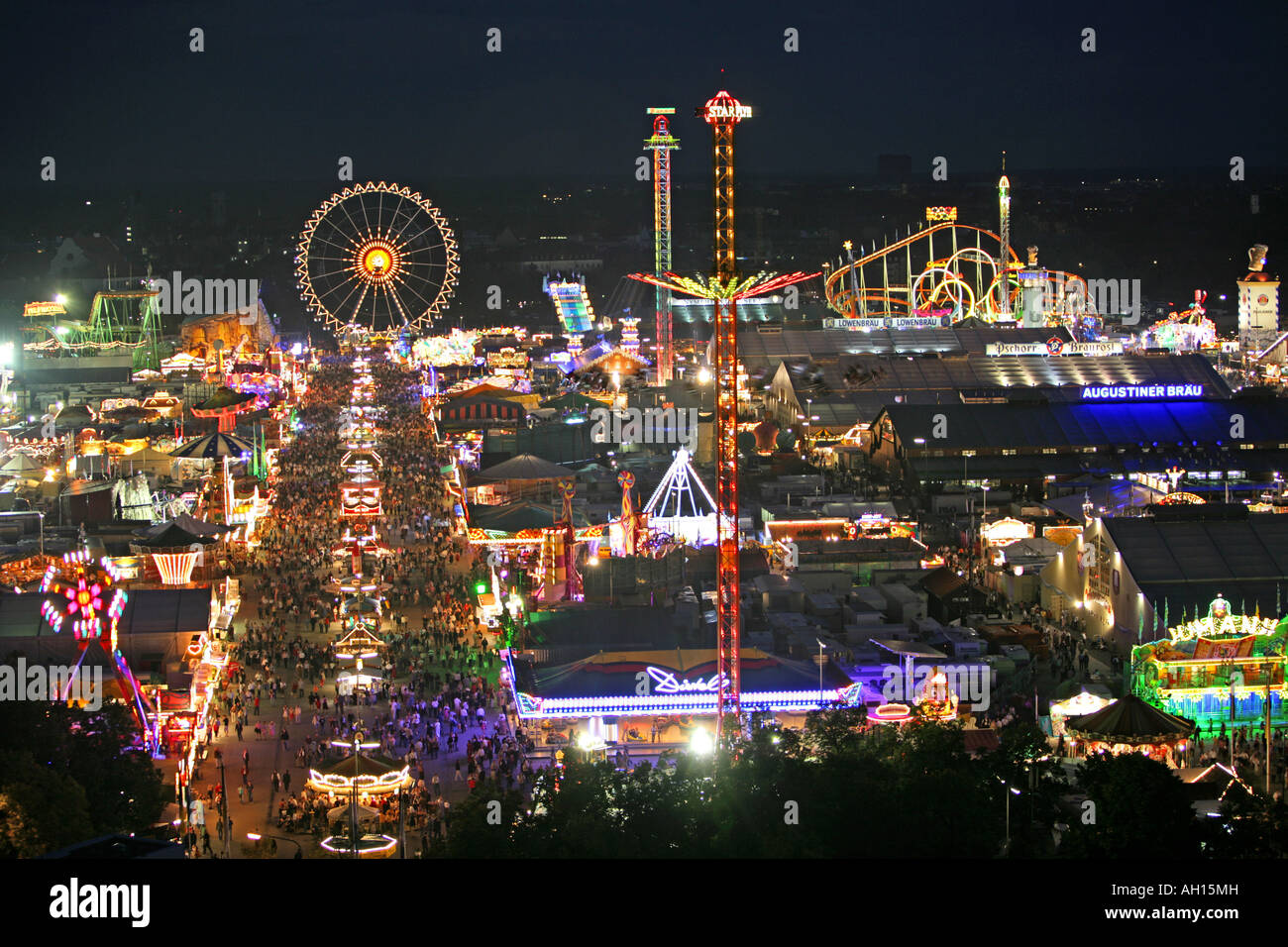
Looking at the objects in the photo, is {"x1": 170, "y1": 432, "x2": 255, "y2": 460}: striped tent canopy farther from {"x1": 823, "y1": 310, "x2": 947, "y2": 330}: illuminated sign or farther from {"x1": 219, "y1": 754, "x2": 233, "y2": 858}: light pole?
{"x1": 823, "y1": 310, "x2": 947, "y2": 330}: illuminated sign

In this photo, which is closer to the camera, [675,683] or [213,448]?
[675,683]

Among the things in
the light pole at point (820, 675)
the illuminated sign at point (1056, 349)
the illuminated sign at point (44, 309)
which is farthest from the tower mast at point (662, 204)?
the light pole at point (820, 675)

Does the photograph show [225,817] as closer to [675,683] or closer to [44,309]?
[675,683]

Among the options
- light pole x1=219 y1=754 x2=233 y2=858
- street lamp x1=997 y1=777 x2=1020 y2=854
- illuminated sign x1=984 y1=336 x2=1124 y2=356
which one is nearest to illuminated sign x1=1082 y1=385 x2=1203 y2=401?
illuminated sign x1=984 y1=336 x2=1124 y2=356

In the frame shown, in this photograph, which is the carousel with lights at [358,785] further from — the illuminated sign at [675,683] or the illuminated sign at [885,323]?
the illuminated sign at [885,323]

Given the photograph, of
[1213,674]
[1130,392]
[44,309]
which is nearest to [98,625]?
[1213,674]

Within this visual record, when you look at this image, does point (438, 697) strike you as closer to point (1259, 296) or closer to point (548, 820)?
point (548, 820)
